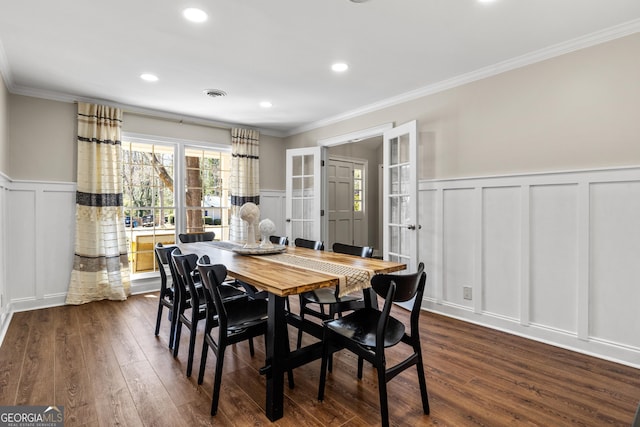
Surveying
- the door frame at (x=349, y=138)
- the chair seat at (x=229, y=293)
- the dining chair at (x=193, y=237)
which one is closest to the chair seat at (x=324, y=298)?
the chair seat at (x=229, y=293)

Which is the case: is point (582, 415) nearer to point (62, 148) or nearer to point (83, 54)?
point (83, 54)

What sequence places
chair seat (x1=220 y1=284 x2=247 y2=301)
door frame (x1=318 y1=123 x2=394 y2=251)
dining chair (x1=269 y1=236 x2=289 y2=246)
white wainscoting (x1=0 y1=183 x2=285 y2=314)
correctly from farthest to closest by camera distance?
1. door frame (x1=318 y1=123 x2=394 y2=251)
2. white wainscoting (x1=0 y1=183 x2=285 y2=314)
3. dining chair (x1=269 y1=236 x2=289 y2=246)
4. chair seat (x1=220 y1=284 x2=247 y2=301)

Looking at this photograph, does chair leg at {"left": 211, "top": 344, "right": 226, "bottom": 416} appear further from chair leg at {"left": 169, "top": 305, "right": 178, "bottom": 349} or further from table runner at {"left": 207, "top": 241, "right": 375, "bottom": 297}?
chair leg at {"left": 169, "top": 305, "right": 178, "bottom": 349}

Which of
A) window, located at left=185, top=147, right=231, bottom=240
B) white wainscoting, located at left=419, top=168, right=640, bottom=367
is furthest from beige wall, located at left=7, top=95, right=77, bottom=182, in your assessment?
white wainscoting, located at left=419, top=168, right=640, bottom=367

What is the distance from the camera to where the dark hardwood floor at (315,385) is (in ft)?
6.03

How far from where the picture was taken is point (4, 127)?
335 cm

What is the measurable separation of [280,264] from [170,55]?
2109 mm

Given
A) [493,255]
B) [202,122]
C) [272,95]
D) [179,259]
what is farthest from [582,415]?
[202,122]

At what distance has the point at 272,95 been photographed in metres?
3.95

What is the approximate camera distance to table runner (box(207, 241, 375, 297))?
1.88 metres

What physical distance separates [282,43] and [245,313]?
212cm

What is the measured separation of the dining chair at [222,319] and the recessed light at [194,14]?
169 centimetres

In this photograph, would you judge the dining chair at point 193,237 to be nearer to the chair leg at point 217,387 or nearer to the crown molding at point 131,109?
the crown molding at point 131,109

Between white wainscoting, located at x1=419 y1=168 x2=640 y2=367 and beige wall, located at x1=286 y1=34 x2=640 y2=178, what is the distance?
16 cm
